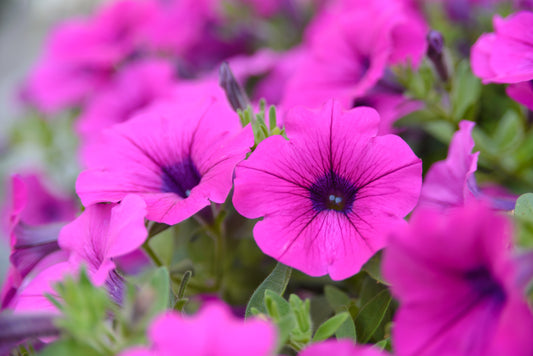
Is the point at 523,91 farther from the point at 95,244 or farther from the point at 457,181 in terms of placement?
the point at 95,244

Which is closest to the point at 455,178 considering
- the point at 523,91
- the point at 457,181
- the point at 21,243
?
the point at 457,181

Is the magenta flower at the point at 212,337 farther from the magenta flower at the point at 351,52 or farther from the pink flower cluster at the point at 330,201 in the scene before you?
the magenta flower at the point at 351,52

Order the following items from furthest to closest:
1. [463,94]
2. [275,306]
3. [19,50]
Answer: [19,50], [463,94], [275,306]

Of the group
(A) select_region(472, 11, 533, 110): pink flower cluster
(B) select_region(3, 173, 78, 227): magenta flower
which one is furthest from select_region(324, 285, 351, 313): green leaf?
(B) select_region(3, 173, 78, 227): magenta flower

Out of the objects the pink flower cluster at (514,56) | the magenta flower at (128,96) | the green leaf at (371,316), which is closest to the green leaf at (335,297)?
the green leaf at (371,316)

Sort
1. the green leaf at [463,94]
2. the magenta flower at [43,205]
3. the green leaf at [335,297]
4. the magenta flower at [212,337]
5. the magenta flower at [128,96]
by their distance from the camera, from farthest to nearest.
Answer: the magenta flower at [43,205], the magenta flower at [128,96], the green leaf at [463,94], the green leaf at [335,297], the magenta flower at [212,337]

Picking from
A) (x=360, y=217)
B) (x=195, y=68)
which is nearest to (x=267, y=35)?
(x=195, y=68)

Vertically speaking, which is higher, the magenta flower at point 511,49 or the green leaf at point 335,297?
the magenta flower at point 511,49
